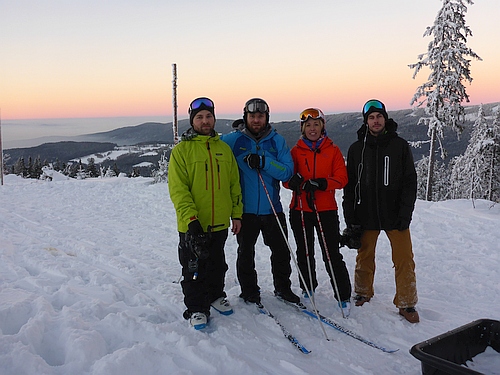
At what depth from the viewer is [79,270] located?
5.58m

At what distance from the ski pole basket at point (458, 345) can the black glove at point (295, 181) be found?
2.01m

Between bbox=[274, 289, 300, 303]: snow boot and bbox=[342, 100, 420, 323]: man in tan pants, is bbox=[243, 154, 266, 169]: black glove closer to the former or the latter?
bbox=[342, 100, 420, 323]: man in tan pants

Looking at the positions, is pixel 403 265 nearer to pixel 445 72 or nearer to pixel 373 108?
pixel 373 108

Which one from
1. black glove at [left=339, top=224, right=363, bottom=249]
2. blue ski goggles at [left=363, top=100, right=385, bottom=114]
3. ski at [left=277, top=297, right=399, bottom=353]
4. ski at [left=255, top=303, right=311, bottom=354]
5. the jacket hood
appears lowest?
ski at [left=277, top=297, right=399, bottom=353]

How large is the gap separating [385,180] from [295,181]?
107cm

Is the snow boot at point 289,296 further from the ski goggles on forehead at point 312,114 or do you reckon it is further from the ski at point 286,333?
the ski goggles on forehead at point 312,114

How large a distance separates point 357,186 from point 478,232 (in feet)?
17.6

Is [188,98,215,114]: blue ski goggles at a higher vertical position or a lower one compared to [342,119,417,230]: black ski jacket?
higher

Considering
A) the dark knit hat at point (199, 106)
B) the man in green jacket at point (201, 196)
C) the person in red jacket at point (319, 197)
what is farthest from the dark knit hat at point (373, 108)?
the dark knit hat at point (199, 106)

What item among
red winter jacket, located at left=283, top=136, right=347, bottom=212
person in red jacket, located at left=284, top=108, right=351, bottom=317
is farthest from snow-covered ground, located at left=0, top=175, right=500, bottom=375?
red winter jacket, located at left=283, top=136, right=347, bottom=212

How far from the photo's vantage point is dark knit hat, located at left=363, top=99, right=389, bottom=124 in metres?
4.41

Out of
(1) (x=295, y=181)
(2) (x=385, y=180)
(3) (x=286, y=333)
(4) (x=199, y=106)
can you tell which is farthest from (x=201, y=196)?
(2) (x=385, y=180)

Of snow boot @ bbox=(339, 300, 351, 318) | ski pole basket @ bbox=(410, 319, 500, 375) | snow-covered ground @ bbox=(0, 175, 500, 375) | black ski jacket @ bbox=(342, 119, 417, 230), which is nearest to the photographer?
ski pole basket @ bbox=(410, 319, 500, 375)

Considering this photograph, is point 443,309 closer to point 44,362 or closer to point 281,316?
point 281,316
